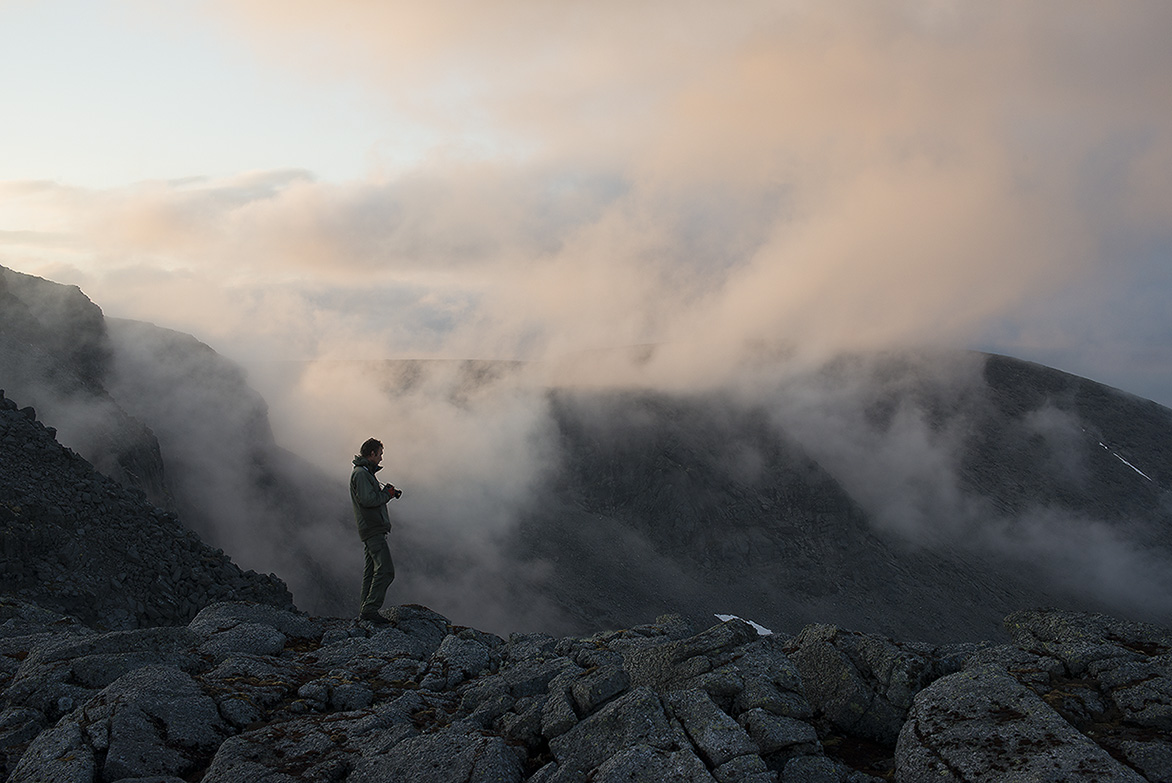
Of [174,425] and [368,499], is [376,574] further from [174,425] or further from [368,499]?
[174,425]

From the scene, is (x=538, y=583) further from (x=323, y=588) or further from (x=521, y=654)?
(x=521, y=654)

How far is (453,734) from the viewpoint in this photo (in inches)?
437

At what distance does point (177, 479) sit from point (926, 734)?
89543 millimetres

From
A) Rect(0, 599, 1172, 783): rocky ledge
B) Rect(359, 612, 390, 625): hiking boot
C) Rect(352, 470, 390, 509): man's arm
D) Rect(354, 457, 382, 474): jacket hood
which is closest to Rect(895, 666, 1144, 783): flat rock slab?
Rect(0, 599, 1172, 783): rocky ledge

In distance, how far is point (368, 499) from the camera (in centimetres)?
1847

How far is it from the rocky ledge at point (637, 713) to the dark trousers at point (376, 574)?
13.2 feet

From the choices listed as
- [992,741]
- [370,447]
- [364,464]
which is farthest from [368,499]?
[992,741]

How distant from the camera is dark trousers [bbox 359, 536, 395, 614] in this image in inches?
754

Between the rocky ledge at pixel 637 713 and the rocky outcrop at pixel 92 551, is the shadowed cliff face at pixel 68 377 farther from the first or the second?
the rocky ledge at pixel 637 713

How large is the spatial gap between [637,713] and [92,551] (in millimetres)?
31768

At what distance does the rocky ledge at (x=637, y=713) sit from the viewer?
30.6ft

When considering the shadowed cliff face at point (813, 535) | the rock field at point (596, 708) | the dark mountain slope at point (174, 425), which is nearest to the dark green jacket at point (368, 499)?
the rock field at point (596, 708)

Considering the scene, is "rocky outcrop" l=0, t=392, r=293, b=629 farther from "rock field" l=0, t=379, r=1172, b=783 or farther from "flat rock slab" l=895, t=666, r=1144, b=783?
"flat rock slab" l=895, t=666, r=1144, b=783

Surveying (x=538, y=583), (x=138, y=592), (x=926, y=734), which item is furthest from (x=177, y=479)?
(x=926, y=734)
